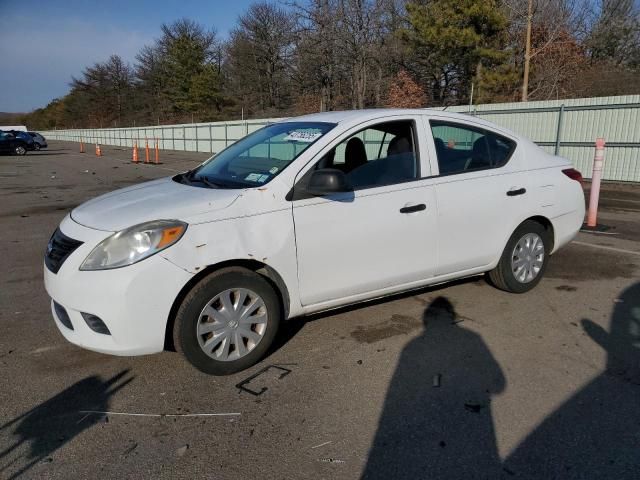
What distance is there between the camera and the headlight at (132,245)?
2980mm

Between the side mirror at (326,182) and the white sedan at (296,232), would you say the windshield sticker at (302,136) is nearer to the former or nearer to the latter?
the white sedan at (296,232)

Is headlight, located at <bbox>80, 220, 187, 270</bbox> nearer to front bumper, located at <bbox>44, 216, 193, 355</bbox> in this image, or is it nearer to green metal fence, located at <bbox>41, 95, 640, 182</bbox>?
front bumper, located at <bbox>44, 216, 193, 355</bbox>

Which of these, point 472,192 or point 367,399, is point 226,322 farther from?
point 472,192

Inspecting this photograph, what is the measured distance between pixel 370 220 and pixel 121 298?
175 centimetres

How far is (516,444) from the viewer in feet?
8.51

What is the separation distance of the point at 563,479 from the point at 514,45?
32.0 meters

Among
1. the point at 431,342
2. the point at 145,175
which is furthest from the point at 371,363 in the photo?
the point at 145,175

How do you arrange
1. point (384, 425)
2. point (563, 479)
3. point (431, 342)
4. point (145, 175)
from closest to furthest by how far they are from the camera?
point (563, 479), point (384, 425), point (431, 342), point (145, 175)

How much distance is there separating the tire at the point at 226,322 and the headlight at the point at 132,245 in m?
0.35

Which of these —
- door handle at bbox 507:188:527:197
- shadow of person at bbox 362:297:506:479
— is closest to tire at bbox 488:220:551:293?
door handle at bbox 507:188:527:197

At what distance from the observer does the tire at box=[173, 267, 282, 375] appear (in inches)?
123

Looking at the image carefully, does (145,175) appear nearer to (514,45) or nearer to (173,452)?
Answer: (173,452)

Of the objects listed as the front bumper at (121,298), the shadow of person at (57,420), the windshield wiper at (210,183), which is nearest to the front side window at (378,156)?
the windshield wiper at (210,183)

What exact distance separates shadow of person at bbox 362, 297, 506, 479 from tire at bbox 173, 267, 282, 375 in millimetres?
935
